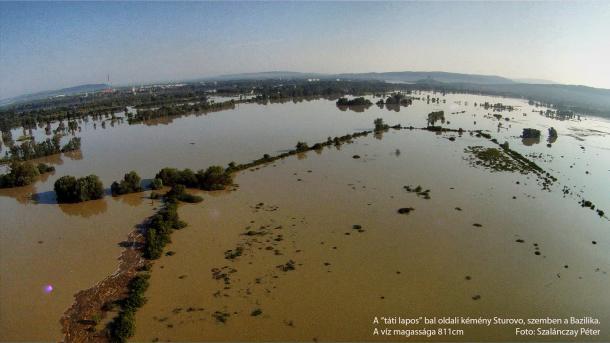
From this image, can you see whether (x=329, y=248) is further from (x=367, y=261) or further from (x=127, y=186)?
(x=127, y=186)

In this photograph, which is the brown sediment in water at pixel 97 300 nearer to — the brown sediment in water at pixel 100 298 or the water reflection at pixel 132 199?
the brown sediment in water at pixel 100 298

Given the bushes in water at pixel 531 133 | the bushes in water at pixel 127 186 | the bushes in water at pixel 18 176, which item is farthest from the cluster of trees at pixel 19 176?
the bushes in water at pixel 531 133

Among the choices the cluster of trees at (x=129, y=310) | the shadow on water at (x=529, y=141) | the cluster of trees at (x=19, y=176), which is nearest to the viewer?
the cluster of trees at (x=129, y=310)

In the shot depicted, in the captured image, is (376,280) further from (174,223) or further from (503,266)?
(174,223)

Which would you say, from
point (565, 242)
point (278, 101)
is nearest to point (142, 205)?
point (565, 242)

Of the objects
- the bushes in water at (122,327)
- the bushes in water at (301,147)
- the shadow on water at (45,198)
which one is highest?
the bushes in water at (301,147)

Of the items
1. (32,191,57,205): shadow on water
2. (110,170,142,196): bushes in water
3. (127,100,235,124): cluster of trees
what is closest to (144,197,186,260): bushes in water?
(110,170,142,196): bushes in water
